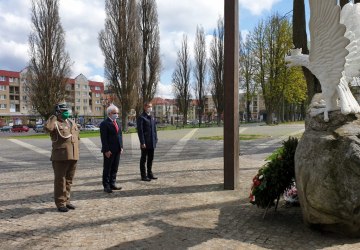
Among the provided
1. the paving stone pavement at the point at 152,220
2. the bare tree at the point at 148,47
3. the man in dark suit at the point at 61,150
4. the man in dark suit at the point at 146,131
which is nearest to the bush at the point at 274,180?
the paving stone pavement at the point at 152,220

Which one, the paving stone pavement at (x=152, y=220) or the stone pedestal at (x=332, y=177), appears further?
the paving stone pavement at (x=152, y=220)

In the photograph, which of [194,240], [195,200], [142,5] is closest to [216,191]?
[195,200]

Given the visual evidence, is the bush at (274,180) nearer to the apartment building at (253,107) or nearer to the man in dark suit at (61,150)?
the man in dark suit at (61,150)

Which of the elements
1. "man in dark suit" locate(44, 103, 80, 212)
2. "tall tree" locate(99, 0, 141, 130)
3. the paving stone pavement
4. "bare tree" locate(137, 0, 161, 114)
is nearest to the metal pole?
the paving stone pavement

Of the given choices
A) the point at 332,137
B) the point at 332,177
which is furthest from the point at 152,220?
the point at 332,137

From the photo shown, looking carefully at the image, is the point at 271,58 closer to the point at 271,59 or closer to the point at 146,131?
the point at 271,59

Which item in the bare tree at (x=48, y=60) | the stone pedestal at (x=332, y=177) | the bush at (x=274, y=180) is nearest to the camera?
the stone pedestal at (x=332, y=177)

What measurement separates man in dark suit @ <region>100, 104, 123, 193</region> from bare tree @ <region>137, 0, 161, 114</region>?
96.5ft

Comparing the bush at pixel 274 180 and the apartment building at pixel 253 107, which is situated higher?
the apartment building at pixel 253 107

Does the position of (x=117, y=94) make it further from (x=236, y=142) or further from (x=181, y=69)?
(x=236, y=142)

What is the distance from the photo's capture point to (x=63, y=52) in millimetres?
33875

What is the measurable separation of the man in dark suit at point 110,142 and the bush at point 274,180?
308cm

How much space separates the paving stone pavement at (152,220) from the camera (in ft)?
14.9

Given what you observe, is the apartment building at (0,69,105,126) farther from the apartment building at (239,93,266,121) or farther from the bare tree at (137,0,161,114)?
the bare tree at (137,0,161,114)
